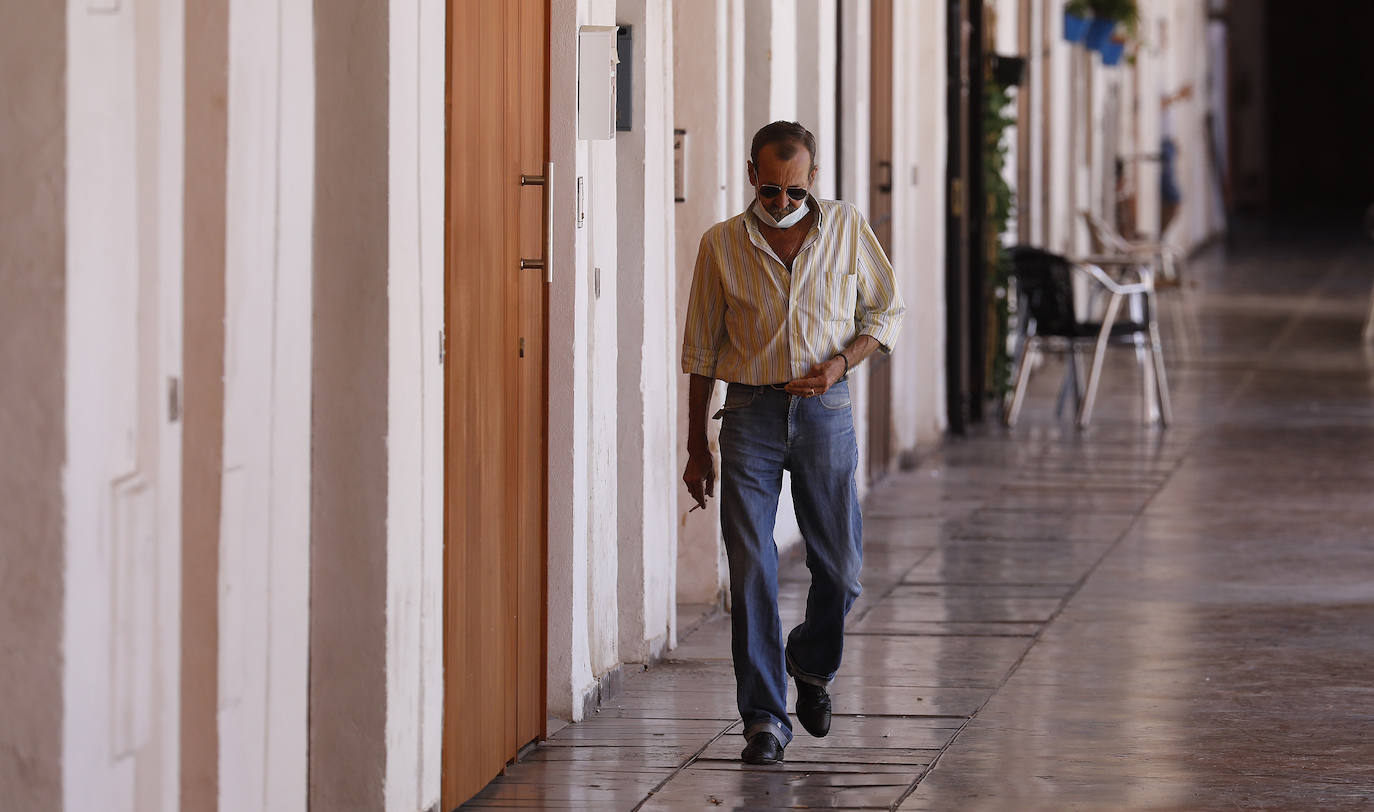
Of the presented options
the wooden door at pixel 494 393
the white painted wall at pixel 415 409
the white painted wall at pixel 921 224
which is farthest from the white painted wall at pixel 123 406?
the white painted wall at pixel 921 224

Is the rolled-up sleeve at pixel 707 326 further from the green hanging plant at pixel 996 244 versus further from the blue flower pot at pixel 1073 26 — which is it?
the blue flower pot at pixel 1073 26

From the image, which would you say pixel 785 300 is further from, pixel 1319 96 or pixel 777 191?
pixel 1319 96

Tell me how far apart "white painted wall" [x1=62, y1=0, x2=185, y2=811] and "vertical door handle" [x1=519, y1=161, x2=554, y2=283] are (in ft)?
6.19

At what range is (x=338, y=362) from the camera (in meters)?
4.68

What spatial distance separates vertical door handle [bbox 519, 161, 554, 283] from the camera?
19.1 feet

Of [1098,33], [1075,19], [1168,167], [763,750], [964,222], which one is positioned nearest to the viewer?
[763,750]

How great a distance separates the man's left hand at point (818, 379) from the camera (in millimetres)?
5480

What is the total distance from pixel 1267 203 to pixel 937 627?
36302 millimetres

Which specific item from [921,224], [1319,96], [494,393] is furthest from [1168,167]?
[494,393]

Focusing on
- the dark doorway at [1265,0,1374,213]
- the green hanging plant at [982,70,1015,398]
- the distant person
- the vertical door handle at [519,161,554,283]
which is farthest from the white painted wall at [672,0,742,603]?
the dark doorway at [1265,0,1374,213]

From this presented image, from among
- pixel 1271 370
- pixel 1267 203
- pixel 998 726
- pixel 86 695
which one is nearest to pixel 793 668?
pixel 998 726

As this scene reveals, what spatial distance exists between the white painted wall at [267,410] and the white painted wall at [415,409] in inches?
7.0

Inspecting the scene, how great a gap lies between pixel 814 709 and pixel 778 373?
949 mm

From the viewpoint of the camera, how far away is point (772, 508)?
223 inches
